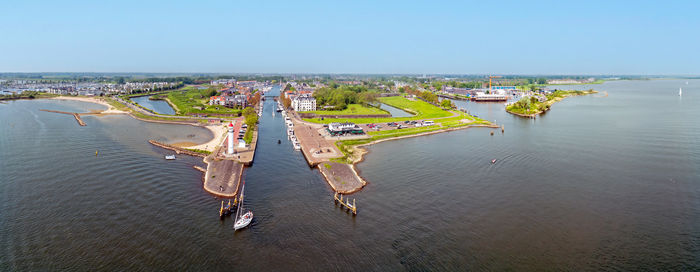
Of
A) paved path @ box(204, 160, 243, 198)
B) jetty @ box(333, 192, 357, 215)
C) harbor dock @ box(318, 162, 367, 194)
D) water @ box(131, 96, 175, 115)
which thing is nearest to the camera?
jetty @ box(333, 192, 357, 215)

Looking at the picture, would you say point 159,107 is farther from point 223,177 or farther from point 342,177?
point 342,177

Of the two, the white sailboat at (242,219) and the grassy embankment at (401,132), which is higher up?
the grassy embankment at (401,132)

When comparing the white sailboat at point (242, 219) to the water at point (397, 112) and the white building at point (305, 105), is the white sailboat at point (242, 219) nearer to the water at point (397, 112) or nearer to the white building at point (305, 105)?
the white building at point (305, 105)

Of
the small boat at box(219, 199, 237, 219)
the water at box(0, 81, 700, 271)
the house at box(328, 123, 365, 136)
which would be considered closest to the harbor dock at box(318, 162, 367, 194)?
the water at box(0, 81, 700, 271)

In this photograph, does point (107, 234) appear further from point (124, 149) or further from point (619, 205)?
point (619, 205)

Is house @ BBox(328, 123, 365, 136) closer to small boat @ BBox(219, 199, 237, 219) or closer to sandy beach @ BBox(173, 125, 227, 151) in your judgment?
sandy beach @ BBox(173, 125, 227, 151)

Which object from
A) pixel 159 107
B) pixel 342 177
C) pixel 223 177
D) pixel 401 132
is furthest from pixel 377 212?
pixel 159 107

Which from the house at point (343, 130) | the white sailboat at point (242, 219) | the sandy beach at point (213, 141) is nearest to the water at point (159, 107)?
the sandy beach at point (213, 141)

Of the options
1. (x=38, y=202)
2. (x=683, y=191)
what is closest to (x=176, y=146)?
(x=38, y=202)
